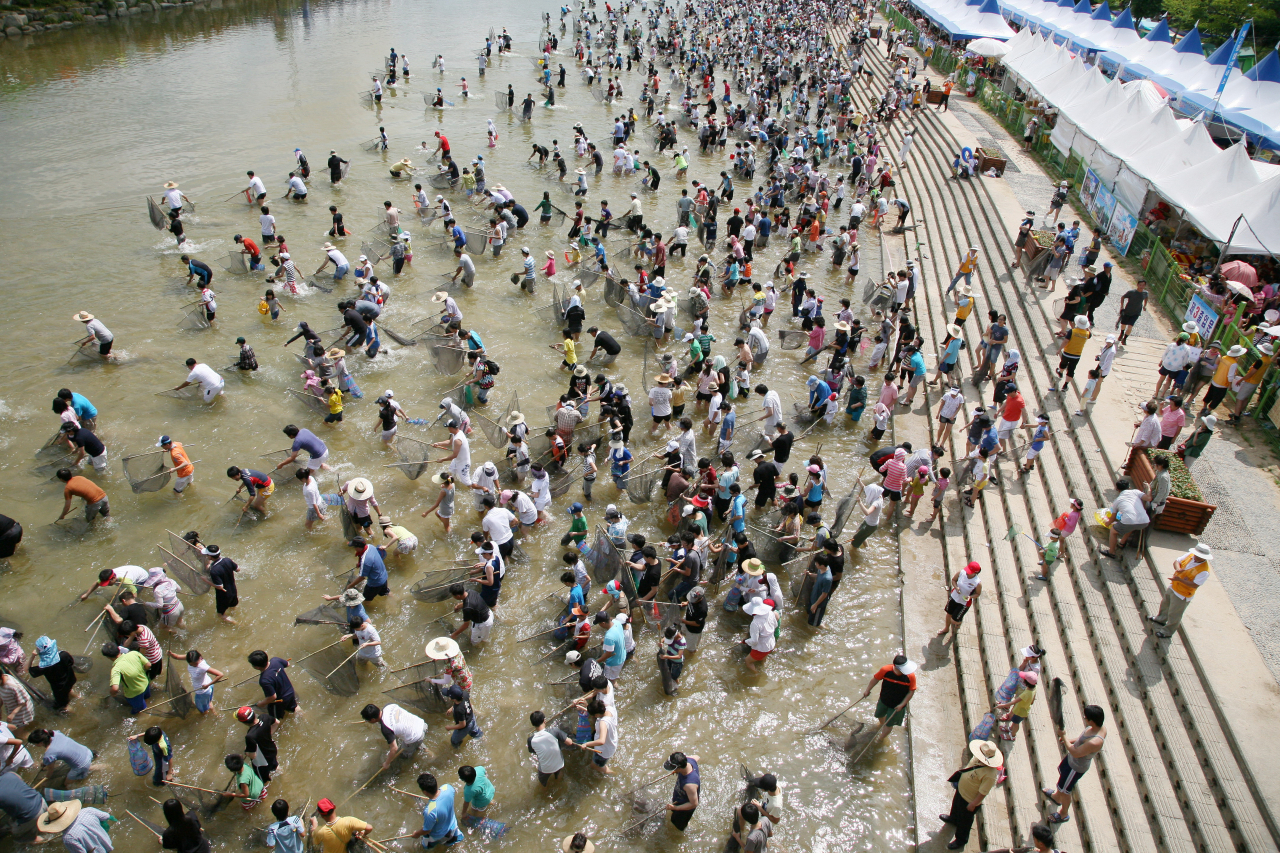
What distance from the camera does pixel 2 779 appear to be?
7453mm

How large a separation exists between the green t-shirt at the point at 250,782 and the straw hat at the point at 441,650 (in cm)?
226

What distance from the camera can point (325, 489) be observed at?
13.2 meters

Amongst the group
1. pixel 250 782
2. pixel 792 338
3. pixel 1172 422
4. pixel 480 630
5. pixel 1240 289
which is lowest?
pixel 250 782

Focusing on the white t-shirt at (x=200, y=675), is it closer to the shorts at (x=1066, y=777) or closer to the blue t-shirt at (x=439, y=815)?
the blue t-shirt at (x=439, y=815)

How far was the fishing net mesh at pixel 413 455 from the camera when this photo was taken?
42.5ft

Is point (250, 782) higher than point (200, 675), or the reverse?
point (200, 675)

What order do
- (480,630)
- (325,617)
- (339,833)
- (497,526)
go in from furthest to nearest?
(497,526)
(480,630)
(325,617)
(339,833)

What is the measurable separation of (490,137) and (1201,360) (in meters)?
26.8

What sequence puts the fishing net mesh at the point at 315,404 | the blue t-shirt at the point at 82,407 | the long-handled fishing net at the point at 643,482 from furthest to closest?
1. the fishing net mesh at the point at 315,404
2. the blue t-shirt at the point at 82,407
3. the long-handled fishing net at the point at 643,482

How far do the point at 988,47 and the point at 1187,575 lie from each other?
37.6 meters

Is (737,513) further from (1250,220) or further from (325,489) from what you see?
(1250,220)

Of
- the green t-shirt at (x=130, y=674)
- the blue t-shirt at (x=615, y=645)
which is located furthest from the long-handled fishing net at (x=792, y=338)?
the green t-shirt at (x=130, y=674)

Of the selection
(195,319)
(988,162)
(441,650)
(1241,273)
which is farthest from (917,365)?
(195,319)

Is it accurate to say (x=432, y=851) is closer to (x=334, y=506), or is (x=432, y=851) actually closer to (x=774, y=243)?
(x=334, y=506)
